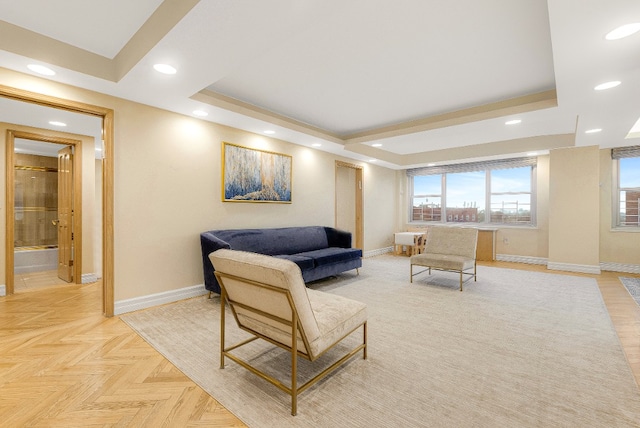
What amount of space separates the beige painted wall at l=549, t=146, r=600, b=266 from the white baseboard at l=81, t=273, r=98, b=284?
8.37 meters

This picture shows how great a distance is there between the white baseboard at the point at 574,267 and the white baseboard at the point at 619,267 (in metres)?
0.54

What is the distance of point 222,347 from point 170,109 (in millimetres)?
2927

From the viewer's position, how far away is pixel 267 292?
1739 mm

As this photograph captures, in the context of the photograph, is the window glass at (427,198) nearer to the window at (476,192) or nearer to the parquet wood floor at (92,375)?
the window at (476,192)

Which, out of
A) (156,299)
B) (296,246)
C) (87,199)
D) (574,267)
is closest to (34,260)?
(87,199)

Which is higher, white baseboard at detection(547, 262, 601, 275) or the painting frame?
the painting frame

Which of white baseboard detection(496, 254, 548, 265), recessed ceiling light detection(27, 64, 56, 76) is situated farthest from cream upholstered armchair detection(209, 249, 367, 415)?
white baseboard detection(496, 254, 548, 265)

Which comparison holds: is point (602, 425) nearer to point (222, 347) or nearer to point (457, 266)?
point (222, 347)

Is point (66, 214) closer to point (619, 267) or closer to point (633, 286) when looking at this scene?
point (633, 286)

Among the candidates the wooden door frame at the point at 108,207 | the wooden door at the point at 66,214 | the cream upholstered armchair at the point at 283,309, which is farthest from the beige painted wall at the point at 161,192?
the wooden door at the point at 66,214

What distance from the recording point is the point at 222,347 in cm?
209

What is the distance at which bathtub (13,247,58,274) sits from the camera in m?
5.37

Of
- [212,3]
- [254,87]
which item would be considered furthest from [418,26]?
[254,87]

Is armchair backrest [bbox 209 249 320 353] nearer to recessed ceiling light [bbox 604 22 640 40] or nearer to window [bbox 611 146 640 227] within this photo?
recessed ceiling light [bbox 604 22 640 40]
